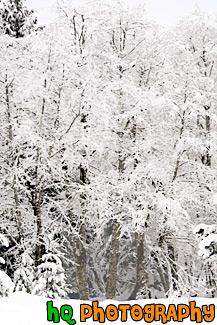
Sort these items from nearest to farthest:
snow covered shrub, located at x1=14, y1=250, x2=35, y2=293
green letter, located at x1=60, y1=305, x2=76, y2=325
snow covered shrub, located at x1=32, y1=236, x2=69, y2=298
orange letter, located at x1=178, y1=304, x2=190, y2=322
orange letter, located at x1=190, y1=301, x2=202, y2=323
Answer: green letter, located at x1=60, y1=305, x2=76, y2=325, orange letter, located at x1=190, y1=301, x2=202, y2=323, orange letter, located at x1=178, y1=304, x2=190, y2=322, snow covered shrub, located at x1=14, y1=250, x2=35, y2=293, snow covered shrub, located at x1=32, y1=236, x2=69, y2=298

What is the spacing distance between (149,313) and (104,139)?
22.8 feet

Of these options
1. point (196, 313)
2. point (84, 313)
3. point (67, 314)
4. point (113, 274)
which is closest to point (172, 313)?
point (196, 313)

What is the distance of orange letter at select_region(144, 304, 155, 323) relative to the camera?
5623 mm

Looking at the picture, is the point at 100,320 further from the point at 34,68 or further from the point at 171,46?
the point at 171,46

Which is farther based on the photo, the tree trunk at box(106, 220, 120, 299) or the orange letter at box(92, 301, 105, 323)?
the tree trunk at box(106, 220, 120, 299)

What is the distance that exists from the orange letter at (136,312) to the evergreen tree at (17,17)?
48.5 ft

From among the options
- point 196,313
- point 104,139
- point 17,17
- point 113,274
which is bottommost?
point 196,313

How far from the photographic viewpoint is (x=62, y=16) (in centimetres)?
1305

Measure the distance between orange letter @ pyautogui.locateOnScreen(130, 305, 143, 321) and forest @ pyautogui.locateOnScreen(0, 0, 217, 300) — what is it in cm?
335

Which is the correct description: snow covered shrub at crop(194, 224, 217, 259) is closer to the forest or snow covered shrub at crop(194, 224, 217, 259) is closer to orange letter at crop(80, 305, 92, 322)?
orange letter at crop(80, 305, 92, 322)

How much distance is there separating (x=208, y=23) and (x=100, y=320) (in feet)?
40.6

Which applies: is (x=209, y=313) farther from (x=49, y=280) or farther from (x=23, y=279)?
(x=23, y=279)

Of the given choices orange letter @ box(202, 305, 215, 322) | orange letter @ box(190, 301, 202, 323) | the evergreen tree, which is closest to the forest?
orange letter @ box(190, 301, 202, 323)

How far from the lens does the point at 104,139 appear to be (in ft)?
39.6
